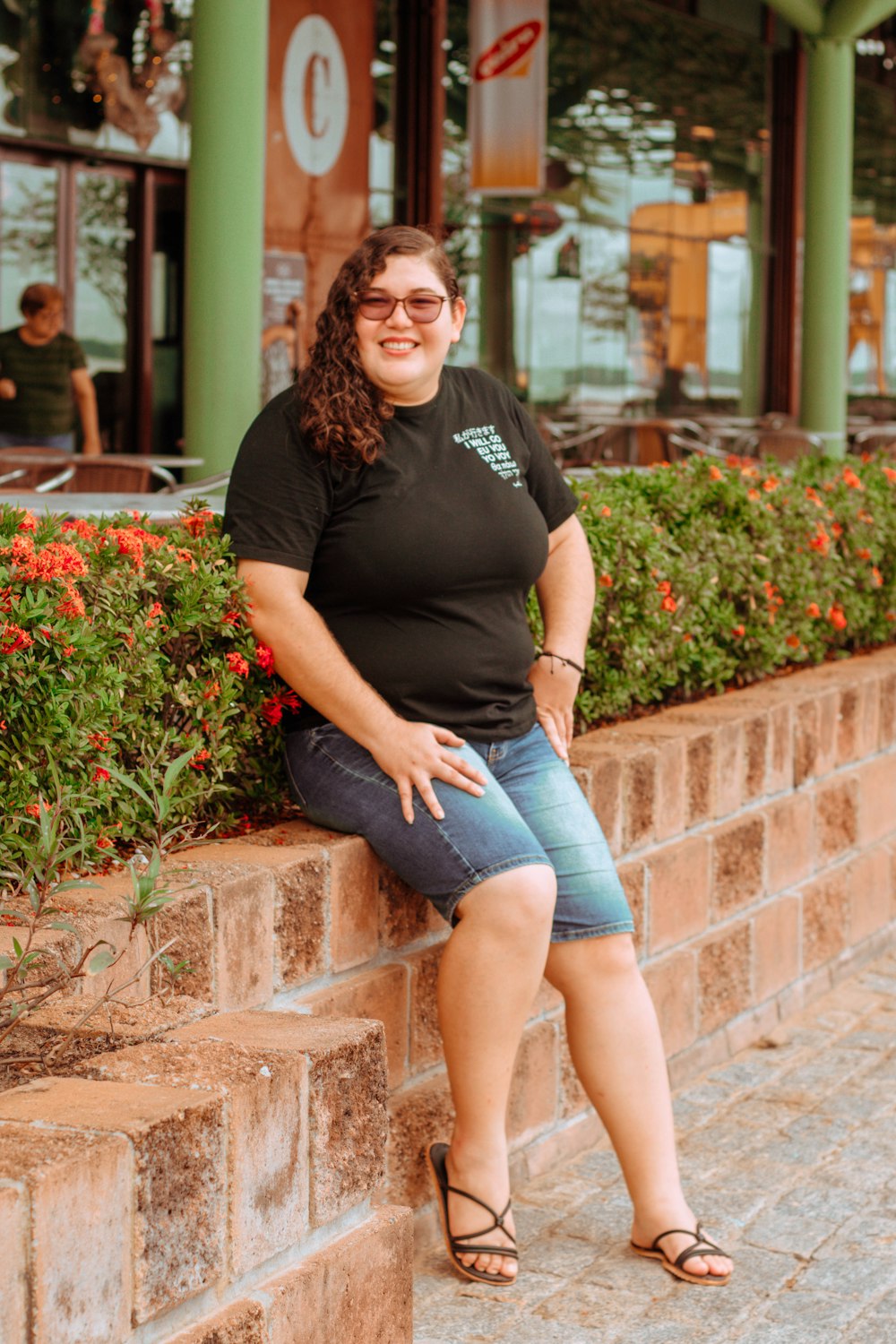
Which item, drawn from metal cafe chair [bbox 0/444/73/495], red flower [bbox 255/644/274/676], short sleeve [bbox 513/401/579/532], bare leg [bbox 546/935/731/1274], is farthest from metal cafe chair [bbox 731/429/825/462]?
red flower [bbox 255/644/274/676]

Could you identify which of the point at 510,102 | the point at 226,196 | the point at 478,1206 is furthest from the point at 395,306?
the point at 510,102

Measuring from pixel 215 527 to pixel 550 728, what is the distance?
31.8 inches

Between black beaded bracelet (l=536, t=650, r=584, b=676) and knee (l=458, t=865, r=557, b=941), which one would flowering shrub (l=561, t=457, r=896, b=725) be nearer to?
black beaded bracelet (l=536, t=650, r=584, b=676)

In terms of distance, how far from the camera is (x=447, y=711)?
3543 millimetres

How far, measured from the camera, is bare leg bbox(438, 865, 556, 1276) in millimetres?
3271

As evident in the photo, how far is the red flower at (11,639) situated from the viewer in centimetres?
291

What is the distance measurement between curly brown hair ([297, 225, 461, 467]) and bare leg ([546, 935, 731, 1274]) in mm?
1045

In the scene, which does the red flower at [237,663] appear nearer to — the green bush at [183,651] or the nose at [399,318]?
the green bush at [183,651]

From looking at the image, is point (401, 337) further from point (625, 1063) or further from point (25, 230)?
Answer: point (25, 230)

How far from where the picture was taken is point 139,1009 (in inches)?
103

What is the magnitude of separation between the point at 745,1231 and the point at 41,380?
287 inches

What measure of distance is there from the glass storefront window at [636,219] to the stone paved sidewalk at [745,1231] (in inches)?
412

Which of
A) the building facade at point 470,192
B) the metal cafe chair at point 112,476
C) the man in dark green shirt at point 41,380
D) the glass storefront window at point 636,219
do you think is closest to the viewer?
the metal cafe chair at point 112,476

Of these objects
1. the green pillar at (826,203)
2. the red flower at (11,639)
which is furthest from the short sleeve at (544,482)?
the green pillar at (826,203)
